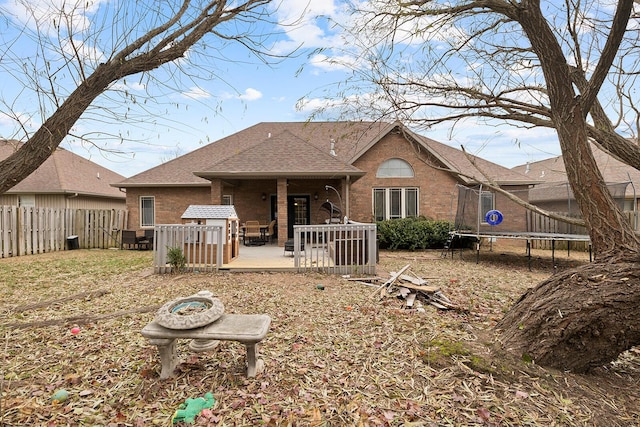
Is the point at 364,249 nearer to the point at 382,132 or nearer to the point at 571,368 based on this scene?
the point at 571,368

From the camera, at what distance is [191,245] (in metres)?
8.73

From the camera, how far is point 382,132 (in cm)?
1509

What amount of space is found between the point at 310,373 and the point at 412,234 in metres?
11.5

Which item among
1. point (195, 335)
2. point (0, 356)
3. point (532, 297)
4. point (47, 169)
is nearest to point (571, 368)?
point (532, 297)

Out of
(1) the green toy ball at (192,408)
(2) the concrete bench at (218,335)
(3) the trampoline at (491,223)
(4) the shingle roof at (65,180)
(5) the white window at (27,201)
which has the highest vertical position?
(4) the shingle roof at (65,180)

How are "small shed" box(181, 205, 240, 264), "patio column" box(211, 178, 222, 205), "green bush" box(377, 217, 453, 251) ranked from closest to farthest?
"small shed" box(181, 205, 240, 264)
"patio column" box(211, 178, 222, 205)
"green bush" box(377, 217, 453, 251)

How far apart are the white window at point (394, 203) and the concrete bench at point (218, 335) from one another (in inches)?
513

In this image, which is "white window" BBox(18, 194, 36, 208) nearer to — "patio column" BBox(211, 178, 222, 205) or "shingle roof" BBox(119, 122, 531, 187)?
"shingle roof" BBox(119, 122, 531, 187)

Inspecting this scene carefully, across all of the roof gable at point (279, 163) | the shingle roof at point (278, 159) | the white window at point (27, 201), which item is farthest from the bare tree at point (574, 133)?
the white window at point (27, 201)

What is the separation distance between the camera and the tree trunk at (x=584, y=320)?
10.4 feet

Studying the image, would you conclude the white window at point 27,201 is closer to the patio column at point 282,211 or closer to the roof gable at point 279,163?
the roof gable at point 279,163

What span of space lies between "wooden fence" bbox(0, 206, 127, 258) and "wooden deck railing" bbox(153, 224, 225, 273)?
7.64m

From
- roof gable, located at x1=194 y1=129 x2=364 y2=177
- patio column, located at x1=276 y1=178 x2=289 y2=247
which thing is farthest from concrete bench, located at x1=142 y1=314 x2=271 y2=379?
patio column, located at x1=276 y1=178 x2=289 y2=247

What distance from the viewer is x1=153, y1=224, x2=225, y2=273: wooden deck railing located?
842 centimetres
